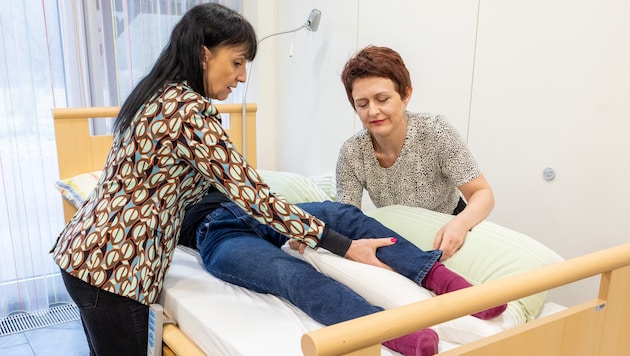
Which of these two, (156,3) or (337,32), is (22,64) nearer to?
(156,3)

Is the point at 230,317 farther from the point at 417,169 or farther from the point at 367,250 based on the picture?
the point at 417,169

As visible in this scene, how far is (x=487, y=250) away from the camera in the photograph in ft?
4.58

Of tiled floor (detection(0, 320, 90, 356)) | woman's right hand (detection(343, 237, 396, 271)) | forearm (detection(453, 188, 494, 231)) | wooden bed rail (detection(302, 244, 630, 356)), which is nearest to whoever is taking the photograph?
wooden bed rail (detection(302, 244, 630, 356))

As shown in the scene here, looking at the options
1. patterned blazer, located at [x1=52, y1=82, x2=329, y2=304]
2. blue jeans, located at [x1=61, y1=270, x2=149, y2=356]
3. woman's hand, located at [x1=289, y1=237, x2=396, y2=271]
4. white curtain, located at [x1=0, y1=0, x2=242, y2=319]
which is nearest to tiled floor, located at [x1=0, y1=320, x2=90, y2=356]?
white curtain, located at [x1=0, y1=0, x2=242, y2=319]

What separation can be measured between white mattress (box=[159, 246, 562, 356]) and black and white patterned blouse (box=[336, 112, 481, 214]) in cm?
45

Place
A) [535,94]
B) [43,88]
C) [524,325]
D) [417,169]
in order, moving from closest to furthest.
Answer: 1. [524,325]
2. [417,169]
3. [535,94]
4. [43,88]

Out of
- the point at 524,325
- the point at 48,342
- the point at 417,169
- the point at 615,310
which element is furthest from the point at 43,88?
the point at 615,310

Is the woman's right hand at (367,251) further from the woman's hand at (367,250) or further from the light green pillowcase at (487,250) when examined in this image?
the light green pillowcase at (487,250)

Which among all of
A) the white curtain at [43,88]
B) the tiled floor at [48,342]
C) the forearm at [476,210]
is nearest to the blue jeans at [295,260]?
the forearm at [476,210]

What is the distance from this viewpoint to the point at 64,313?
2.61 m

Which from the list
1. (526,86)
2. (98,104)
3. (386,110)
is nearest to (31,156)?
(98,104)

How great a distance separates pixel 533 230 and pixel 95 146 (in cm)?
168

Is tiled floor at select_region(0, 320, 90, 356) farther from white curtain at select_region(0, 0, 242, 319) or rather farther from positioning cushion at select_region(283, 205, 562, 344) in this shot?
positioning cushion at select_region(283, 205, 562, 344)

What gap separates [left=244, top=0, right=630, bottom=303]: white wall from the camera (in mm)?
1589
